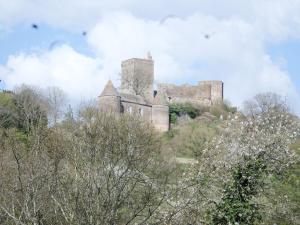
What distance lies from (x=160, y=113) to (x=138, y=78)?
8595 millimetres

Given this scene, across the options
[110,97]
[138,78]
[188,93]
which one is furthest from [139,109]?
[188,93]

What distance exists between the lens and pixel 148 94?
80.4 m

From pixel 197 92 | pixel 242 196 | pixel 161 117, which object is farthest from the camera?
pixel 197 92

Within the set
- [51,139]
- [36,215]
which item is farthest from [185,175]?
[51,139]

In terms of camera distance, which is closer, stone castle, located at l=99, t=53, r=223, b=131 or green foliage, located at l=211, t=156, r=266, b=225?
green foliage, located at l=211, t=156, r=266, b=225

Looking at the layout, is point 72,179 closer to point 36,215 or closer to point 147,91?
point 36,215

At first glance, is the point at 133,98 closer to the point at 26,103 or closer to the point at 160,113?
the point at 160,113

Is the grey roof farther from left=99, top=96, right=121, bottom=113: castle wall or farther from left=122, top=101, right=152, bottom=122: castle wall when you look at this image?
left=99, top=96, right=121, bottom=113: castle wall

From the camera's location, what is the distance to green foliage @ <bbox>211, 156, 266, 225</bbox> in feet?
46.2

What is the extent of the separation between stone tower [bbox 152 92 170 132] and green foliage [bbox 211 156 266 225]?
56.3 metres

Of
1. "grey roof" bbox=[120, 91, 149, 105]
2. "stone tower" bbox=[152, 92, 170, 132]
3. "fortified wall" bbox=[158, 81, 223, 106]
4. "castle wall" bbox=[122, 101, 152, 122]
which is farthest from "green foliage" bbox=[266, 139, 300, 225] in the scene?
"fortified wall" bbox=[158, 81, 223, 106]

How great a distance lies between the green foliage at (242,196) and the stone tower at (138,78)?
64247 mm

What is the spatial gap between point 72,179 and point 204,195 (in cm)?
334

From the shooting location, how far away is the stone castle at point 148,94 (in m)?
69.2
